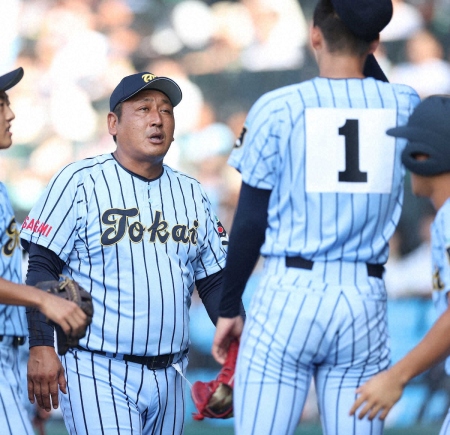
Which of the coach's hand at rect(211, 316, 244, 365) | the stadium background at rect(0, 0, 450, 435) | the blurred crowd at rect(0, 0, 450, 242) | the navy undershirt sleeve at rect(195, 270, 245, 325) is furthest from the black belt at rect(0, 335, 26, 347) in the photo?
the blurred crowd at rect(0, 0, 450, 242)

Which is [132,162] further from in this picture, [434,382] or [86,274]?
[434,382]

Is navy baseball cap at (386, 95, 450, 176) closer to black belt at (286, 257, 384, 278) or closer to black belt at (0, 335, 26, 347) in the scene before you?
black belt at (286, 257, 384, 278)

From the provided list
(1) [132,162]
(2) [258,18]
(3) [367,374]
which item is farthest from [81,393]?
(2) [258,18]

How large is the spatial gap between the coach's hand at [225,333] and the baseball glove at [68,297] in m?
0.45

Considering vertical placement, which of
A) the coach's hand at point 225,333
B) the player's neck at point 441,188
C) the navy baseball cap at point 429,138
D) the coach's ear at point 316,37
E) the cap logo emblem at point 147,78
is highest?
the cap logo emblem at point 147,78

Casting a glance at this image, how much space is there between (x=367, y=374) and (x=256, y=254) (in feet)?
1.61

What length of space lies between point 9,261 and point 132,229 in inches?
21.1

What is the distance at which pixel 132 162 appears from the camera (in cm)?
373

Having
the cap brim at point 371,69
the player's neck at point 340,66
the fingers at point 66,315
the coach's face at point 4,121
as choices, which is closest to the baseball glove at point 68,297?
the fingers at point 66,315

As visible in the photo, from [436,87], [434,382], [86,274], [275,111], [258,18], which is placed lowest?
[434,382]

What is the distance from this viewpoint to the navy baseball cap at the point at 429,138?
8.49ft

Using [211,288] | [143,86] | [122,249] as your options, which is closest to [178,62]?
[143,86]

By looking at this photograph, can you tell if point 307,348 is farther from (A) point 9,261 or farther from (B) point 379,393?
(A) point 9,261

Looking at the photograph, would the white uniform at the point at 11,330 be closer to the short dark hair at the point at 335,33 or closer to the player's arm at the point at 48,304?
the player's arm at the point at 48,304
